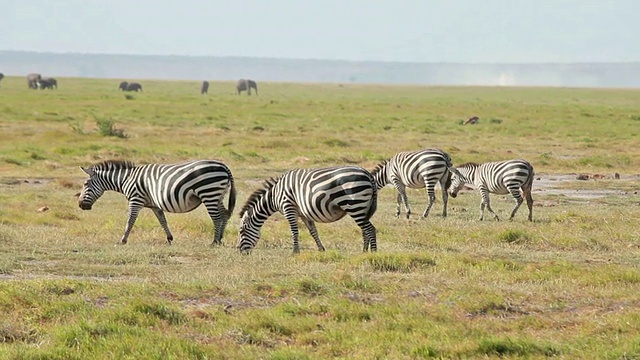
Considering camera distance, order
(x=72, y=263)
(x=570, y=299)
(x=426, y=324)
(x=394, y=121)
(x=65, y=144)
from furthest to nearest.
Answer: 1. (x=394, y=121)
2. (x=65, y=144)
3. (x=72, y=263)
4. (x=570, y=299)
5. (x=426, y=324)

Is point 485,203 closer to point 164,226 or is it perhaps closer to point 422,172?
point 422,172

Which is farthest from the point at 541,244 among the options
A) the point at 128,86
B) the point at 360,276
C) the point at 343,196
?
the point at 128,86

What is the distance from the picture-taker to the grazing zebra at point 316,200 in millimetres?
14164

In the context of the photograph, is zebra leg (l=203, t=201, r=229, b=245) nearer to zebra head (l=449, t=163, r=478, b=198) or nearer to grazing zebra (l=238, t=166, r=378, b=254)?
grazing zebra (l=238, t=166, r=378, b=254)

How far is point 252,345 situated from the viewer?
30.1 ft

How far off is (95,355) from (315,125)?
40.8 m

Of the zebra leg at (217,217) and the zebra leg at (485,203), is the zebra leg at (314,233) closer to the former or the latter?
the zebra leg at (217,217)

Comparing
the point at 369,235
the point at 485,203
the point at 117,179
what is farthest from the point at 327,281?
the point at 485,203

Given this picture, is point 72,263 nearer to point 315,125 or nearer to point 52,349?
point 52,349

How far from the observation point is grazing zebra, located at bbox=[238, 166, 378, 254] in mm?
14164

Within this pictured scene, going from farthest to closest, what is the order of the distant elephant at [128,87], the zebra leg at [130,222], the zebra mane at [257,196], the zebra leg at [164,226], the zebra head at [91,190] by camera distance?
the distant elephant at [128,87] → the zebra head at [91,190] → the zebra leg at [164,226] → the zebra leg at [130,222] → the zebra mane at [257,196]

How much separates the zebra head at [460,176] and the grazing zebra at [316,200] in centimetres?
708

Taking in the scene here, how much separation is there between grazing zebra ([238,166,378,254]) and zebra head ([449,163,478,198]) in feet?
23.2

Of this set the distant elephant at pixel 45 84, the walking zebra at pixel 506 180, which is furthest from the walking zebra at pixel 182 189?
the distant elephant at pixel 45 84
